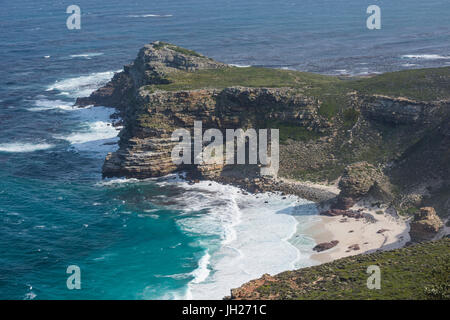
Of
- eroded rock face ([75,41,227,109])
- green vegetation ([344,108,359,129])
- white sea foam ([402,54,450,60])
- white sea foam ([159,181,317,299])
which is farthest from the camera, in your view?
white sea foam ([402,54,450,60])

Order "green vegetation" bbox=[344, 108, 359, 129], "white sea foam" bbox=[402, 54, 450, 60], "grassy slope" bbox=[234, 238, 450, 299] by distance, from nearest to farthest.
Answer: "grassy slope" bbox=[234, 238, 450, 299] < "green vegetation" bbox=[344, 108, 359, 129] < "white sea foam" bbox=[402, 54, 450, 60]

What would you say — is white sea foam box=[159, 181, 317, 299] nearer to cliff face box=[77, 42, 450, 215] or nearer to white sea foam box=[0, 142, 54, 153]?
cliff face box=[77, 42, 450, 215]

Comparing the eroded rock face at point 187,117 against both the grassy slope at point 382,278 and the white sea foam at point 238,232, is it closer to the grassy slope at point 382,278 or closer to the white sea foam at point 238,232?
the white sea foam at point 238,232

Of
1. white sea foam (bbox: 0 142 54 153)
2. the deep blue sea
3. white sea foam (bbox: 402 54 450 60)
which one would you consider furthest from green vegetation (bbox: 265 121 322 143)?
white sea foam (bbox: 402 54 450 60)

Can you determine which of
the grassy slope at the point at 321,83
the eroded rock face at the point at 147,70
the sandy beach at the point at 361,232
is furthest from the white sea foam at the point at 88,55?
the sandy beach at the point at 361,232

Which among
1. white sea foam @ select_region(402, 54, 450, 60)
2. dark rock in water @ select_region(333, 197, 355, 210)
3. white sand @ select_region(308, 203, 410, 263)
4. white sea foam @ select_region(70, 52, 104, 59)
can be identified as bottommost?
white sand @ select_region(308, 203, 410, 263)

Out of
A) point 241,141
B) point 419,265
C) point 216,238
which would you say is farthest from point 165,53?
point 419,265
